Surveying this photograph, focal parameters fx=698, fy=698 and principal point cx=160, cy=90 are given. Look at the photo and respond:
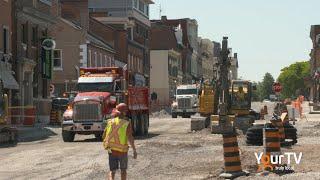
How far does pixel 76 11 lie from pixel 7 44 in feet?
95.2

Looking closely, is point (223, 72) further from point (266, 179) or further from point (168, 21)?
point (168, 21)

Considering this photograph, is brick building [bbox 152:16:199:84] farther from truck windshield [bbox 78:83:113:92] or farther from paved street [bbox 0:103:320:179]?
paved street [bbox 0:103:320:179]

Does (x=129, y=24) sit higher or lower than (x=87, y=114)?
higher

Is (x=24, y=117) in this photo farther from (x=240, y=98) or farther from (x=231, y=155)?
(x=231, y=155)

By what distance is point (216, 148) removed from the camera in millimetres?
25203

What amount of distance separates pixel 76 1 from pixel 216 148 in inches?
1936

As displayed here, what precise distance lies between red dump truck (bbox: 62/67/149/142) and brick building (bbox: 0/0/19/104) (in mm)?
10341

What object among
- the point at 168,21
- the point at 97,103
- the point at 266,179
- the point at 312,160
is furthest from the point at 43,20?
the point at 168,21

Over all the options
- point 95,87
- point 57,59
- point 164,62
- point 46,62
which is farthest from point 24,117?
point 164,62

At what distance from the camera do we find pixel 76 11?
236 ft

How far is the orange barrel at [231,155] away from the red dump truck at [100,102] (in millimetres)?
13572

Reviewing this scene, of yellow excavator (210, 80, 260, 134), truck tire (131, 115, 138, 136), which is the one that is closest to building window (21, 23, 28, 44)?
yellow excavator (210, 80, 260, 134)

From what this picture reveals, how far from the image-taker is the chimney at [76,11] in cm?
7144

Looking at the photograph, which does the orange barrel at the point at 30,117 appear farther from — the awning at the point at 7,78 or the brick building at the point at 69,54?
the brick building at the point at 69,54
